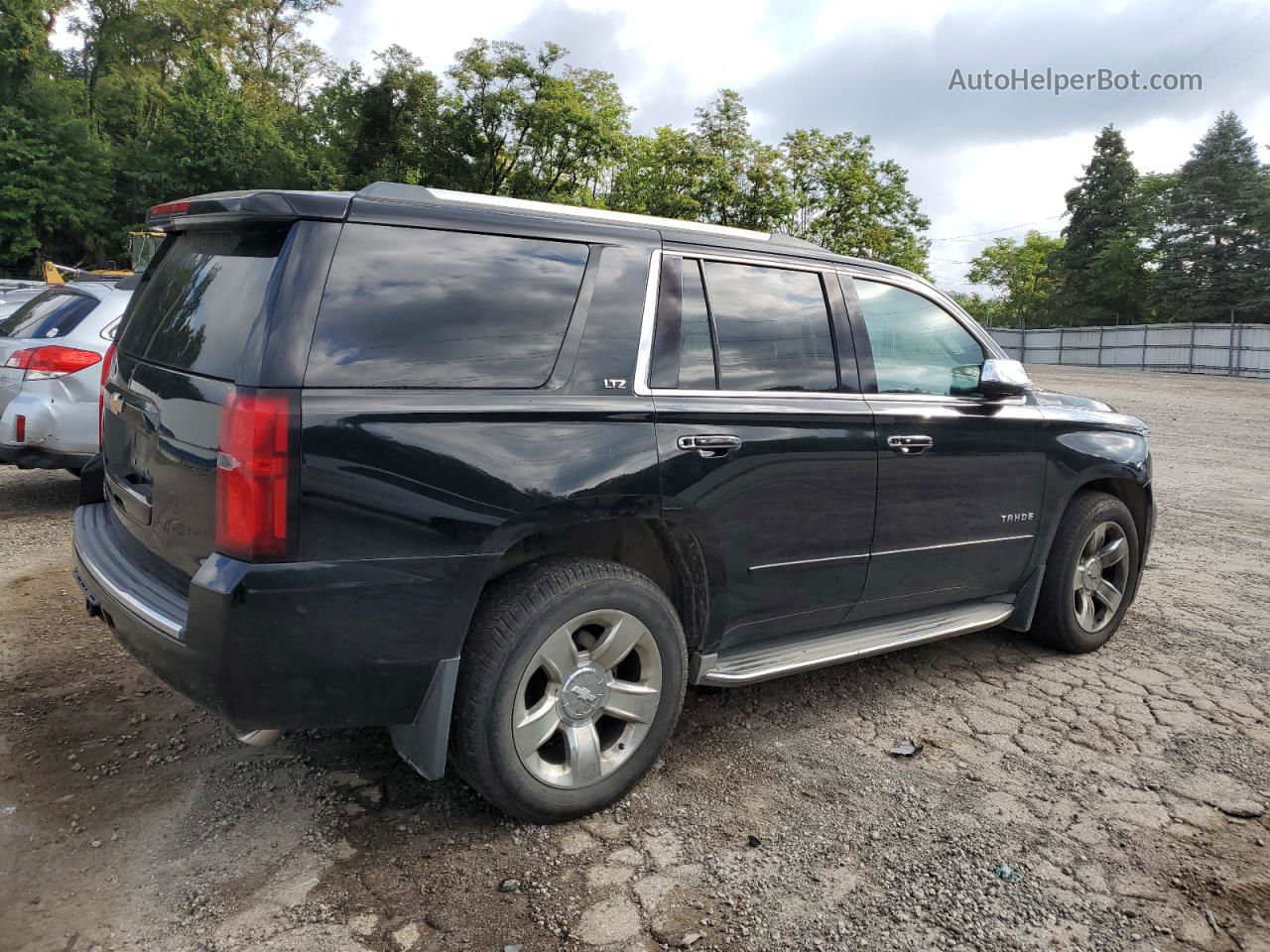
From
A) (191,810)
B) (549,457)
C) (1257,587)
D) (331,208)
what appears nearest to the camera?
(331,208)

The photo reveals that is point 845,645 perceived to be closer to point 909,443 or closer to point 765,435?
point 909,443

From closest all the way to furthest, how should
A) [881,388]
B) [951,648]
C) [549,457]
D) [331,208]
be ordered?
[331,208], [549,457], [881,388], [951,648]

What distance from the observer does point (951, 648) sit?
4809 millimetres

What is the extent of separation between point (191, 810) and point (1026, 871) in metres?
2.53

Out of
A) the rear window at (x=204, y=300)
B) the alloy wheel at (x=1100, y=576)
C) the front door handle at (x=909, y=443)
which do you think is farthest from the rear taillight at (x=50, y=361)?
the alloy wheel at (x=1100, y=576)

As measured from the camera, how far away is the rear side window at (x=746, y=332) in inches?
128

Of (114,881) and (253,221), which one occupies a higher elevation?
(253,221)

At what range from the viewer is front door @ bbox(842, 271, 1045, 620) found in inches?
149

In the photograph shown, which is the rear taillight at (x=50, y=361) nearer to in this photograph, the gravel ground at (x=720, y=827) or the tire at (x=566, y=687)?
the gravel ground at (x=720, y=827)

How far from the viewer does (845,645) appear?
373 centimetres

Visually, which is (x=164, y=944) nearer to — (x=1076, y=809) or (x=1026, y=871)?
(x=1026, y=871)

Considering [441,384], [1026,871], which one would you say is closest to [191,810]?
[441,384]

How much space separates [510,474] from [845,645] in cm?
166

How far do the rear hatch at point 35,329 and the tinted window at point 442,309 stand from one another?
5.39 metres
